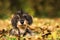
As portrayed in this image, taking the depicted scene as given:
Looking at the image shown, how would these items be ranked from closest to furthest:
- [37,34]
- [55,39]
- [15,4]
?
[55,39] → [37,34] → [15,4]

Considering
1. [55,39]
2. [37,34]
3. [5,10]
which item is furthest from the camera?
[5,10]

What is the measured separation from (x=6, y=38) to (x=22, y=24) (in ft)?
1.65

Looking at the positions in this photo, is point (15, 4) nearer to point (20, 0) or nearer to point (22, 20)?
point (20, 0)

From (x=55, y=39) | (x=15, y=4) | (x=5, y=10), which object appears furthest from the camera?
(x=15, y=4)

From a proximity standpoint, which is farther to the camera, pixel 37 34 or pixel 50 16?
pixel 50 16

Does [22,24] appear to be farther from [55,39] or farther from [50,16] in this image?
[50,16]

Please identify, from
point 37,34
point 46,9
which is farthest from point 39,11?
point 37,34

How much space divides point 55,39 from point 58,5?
11524mm

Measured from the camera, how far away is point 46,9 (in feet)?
61.3

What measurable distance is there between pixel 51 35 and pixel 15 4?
11.0 metres

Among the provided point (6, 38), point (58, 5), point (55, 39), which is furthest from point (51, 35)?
point (58, 5)

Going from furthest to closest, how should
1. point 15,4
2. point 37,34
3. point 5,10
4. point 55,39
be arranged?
1. point 15,4
2. point 5,10
3. point 37,34
4. point 55,39

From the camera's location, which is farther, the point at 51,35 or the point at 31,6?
the point at 31,6

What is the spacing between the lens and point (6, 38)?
25.7ft
